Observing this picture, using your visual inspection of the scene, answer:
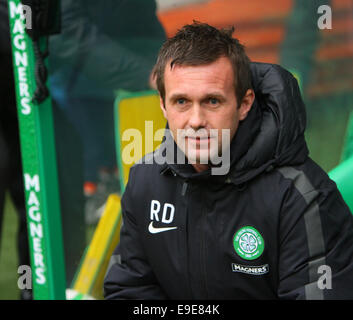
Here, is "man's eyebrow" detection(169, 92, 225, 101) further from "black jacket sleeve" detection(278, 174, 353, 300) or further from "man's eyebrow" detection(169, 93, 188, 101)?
"black jacket sleeve" detection(278, 174, 353, 300)

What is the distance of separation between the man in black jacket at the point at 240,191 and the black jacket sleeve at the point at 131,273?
100 millimetres

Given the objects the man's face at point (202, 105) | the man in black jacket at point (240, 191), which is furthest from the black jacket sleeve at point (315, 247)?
the man's face at point (202, 105)

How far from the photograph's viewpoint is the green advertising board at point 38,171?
1942mm

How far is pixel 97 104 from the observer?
7.55 feet

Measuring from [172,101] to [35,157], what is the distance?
0.81 meters

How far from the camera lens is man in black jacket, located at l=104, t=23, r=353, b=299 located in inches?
53.3

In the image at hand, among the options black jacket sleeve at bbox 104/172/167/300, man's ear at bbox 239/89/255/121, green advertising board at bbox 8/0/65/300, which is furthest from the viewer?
green advertising board at bbox 8/0/65/300

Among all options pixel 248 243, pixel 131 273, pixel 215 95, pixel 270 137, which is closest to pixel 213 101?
pixel 215 95

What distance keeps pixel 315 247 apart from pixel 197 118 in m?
0.43

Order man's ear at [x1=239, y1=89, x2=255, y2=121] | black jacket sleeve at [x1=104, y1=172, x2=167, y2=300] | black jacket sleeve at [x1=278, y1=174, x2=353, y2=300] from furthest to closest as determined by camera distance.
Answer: black jacket sleeve at [x1=104, y1=172, x2=167, y2=300] < man's ear at [x1=239, y1=89, x2=255, y2=121] < black jacket sleeve at [x1=278, y1=174, x2=353, y2=300]

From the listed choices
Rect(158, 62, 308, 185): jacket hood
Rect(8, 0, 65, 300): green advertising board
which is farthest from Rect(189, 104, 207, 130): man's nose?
Rect(8, 0, 65, 300): green advertising board

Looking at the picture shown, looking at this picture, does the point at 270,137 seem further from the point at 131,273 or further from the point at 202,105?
the point at 131,273

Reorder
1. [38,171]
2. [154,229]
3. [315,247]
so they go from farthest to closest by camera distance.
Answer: [38,171] → [154,229] → [315,247]

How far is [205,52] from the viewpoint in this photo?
1.38 meters
